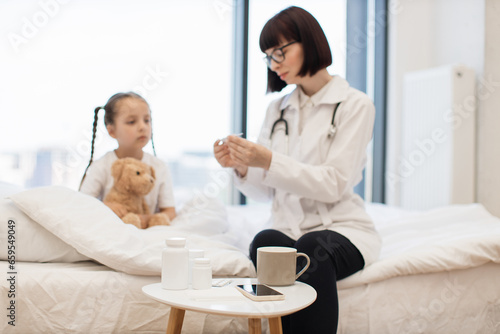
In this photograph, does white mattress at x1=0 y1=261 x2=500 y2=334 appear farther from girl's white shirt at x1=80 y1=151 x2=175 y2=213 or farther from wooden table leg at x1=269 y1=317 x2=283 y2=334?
girl's white shirt at x1=80 y1=151 x2=175 y2=213

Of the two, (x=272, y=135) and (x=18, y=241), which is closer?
(x=18, y=241)

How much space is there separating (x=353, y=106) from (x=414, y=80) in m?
1.96

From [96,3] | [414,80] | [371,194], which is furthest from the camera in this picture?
[371,194]

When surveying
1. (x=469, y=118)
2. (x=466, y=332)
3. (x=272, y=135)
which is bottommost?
(x=466, y=332)

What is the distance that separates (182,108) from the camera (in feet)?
8.61

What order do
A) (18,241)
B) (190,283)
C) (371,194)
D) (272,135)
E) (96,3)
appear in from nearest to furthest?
(190,283)
(18,241)
(272,135)
(96,3)
(371,194)

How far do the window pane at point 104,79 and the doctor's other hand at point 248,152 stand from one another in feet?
2.71

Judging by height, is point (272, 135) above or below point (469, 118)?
below

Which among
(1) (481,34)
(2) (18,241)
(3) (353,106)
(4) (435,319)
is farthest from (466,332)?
(1) (481,34)

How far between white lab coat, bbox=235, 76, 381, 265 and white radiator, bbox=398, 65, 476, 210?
1644 mm

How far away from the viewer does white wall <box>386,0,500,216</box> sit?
263 cm

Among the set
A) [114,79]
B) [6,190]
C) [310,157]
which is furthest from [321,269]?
[114,79]

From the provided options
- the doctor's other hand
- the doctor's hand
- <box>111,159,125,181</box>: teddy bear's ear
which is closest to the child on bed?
<box>111,159,125,181</box>: teddy bear's ear

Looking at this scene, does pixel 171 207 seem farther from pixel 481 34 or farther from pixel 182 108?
pixel 481 34
